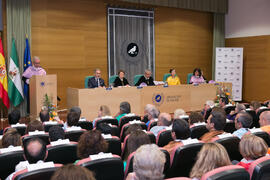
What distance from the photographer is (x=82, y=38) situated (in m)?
9.02

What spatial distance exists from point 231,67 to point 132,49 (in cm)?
390

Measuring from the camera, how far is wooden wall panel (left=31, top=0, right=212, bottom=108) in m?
8.33

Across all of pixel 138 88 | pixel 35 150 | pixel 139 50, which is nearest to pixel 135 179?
pixel 35 150

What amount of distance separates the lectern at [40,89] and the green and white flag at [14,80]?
31.0 inches

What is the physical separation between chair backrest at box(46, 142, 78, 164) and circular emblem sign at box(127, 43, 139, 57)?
736cm

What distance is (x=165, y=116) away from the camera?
3.67 metres

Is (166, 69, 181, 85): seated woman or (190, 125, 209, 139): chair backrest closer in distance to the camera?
(190, 125, 209, 139): chair backrest

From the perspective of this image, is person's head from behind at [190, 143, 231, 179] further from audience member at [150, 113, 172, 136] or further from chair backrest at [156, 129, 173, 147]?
audience member at [150, 113, 172, 136]

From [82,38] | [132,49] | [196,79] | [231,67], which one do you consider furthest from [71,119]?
[231,67]

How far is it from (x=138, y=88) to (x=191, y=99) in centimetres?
179

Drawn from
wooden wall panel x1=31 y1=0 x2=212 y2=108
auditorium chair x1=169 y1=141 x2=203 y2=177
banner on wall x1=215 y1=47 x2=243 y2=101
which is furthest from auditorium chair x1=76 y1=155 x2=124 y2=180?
banner on wall x1=215 y1=47 x2=243 y2=101

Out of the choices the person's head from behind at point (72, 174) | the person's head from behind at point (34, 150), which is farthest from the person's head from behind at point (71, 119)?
the person's head from behind at point (72, 174)

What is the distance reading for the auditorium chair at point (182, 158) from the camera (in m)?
2.54

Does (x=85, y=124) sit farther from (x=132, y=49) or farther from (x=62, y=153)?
(x=132, y=49)
